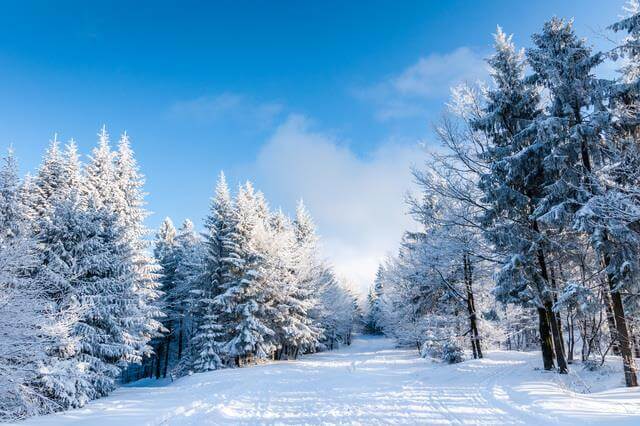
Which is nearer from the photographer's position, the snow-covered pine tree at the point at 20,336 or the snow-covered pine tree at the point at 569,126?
the snow-covered pine tree at the point at 20,336

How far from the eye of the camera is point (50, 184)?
2736cm

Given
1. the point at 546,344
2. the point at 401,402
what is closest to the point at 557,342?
the point at 546,344

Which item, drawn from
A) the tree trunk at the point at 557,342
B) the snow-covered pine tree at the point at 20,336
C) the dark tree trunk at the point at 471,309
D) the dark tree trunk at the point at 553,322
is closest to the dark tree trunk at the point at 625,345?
the tree trunk at the point at 557,342

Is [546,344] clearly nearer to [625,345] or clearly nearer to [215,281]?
[625,345]

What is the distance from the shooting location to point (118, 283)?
18.4m

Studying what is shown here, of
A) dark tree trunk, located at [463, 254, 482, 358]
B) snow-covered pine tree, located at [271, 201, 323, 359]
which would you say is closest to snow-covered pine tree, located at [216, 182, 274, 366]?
snow-covered pine tree, located at [271, 201, 323, 359]

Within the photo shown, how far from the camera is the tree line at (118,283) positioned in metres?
12.9

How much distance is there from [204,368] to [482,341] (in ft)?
61.7

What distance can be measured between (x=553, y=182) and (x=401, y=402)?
31.6ft

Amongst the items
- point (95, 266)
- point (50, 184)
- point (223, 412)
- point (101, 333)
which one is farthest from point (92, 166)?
point (223, 412)

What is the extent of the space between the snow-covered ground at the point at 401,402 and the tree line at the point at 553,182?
2258 mm

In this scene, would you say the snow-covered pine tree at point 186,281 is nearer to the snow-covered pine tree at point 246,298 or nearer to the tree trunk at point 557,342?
the snow-covered pine tree at point 246,298

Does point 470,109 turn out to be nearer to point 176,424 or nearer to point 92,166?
point 176,424

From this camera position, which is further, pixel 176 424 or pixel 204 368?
pixel 204 368
